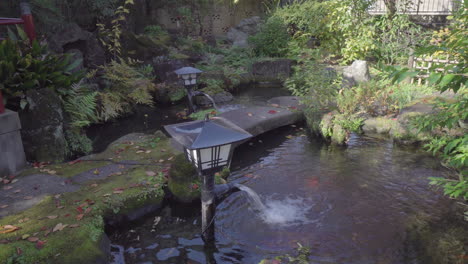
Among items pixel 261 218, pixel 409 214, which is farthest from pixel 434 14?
pixel 261 218

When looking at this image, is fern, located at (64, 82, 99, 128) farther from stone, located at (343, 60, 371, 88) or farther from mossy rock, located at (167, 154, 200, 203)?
stone, located at (343, 60, 371, 88)

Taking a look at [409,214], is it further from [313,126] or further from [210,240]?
[313,126]

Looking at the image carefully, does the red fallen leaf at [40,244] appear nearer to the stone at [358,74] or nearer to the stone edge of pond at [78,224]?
the stone edge of pond at [78,224]

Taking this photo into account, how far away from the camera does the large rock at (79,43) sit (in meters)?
10.9

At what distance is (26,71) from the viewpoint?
696cm

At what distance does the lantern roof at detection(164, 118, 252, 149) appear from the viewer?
401 centimetres

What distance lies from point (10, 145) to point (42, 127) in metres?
0.75

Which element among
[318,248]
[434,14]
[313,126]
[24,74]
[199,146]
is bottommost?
[318,248]

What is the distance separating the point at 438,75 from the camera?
2205mm

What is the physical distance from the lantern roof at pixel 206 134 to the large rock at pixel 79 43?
8211 mm

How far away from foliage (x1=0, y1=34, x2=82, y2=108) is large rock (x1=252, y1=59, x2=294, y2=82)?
862 centimetres

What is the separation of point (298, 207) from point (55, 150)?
457cm

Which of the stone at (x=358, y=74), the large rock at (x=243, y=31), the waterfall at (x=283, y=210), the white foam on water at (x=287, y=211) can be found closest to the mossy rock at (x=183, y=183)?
the waterfall at (x=283, y=210)

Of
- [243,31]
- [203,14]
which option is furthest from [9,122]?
Result: [243,31]
